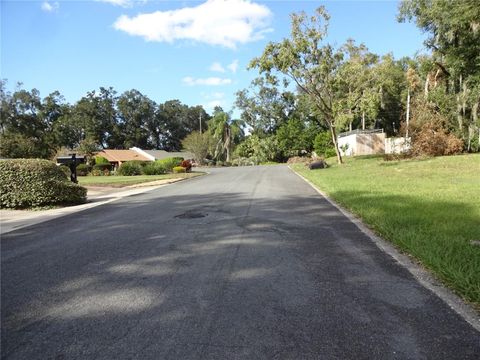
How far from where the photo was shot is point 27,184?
12.7 m

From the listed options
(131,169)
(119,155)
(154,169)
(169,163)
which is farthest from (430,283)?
(119,155)

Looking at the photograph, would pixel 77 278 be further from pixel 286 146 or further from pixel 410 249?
pixel 286 146

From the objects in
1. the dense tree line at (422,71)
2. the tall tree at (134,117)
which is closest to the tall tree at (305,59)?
the dense tree line at (422,71)

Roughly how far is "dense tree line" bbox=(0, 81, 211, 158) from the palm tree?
68.5ft

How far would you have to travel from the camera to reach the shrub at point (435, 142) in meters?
29.9

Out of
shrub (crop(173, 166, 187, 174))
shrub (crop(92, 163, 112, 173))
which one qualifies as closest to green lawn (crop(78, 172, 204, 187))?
shrub (crop(173, 166, 187, 174))

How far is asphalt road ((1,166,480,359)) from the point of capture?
3.11 metres

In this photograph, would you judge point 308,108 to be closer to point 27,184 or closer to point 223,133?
point 223,133

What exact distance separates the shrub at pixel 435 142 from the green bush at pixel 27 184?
26932 mm

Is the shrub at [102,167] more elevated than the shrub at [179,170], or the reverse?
the shrub at [102,167]

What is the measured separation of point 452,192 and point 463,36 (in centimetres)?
2285

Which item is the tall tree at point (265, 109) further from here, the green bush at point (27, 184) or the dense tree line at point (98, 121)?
the green bush at point (27, 184)

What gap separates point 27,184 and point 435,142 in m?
28.0

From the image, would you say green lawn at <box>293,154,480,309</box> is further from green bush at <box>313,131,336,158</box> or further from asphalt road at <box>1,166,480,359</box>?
green bush at <box>313,131,336,158</box>
